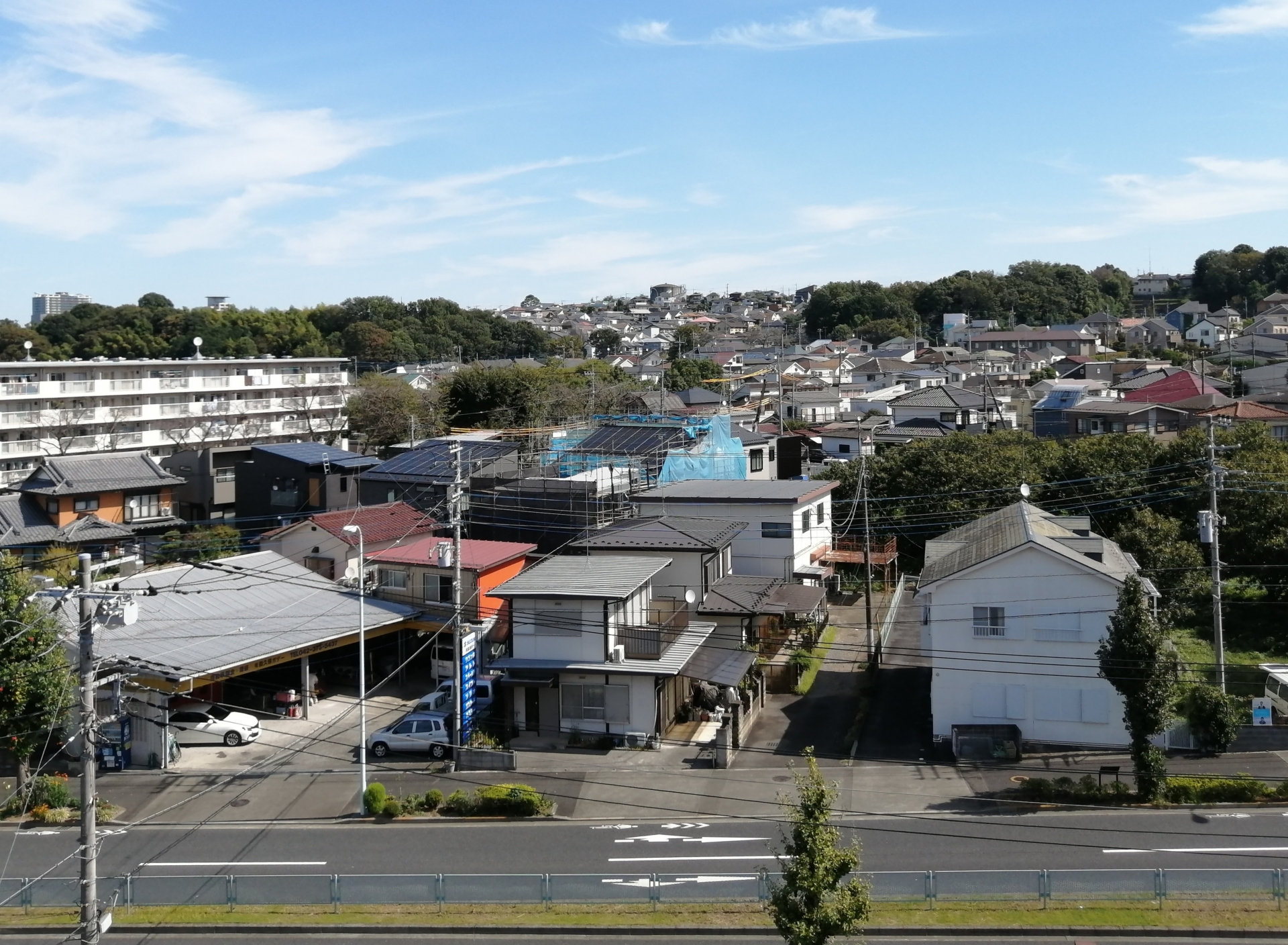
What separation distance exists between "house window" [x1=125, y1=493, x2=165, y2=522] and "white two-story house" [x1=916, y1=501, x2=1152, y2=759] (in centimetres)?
2742

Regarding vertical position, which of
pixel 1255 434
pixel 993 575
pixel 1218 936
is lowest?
pixel 1218 936

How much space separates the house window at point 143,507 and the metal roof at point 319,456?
3627 mm

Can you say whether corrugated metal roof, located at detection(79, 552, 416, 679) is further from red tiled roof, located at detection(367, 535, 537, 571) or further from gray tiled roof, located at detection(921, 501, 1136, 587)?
gray tiled roof, located at detection(921, 501, 1136, 587)

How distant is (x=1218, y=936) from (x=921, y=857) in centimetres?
380

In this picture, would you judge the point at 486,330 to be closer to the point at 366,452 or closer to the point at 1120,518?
the point at 366,452

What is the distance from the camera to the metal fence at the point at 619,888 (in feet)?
43.7

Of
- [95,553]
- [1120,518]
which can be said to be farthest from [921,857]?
[95,553]

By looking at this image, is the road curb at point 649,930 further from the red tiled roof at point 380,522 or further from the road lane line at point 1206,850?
the red tiled roof at point 380,522

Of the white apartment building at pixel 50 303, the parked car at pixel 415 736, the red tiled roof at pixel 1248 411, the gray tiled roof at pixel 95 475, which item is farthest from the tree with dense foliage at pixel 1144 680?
the white apartment building at pixel 50 303

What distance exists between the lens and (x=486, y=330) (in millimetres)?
106312

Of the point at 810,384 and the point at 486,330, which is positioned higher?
the point at 486,330

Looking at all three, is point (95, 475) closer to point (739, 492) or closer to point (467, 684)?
point (467, 684)

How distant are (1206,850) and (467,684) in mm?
12618

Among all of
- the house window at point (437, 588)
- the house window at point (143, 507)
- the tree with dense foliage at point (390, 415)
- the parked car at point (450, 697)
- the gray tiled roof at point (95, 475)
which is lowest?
the parked car at point (450, 697)
